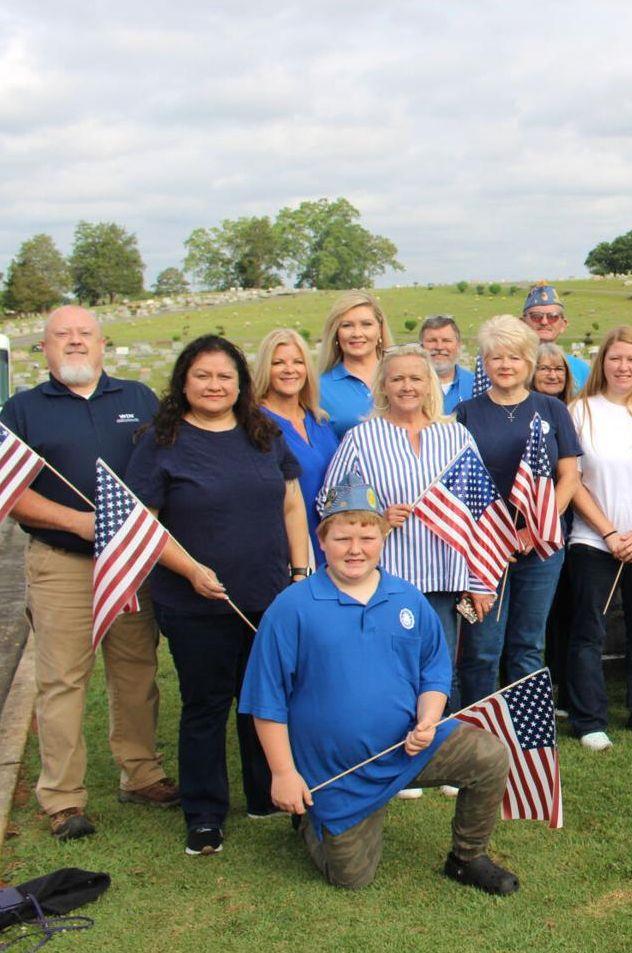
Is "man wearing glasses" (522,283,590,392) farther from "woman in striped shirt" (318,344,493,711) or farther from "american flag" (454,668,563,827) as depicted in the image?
"american flag" (454,668,563,827)

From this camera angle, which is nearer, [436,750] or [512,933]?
[512,933]

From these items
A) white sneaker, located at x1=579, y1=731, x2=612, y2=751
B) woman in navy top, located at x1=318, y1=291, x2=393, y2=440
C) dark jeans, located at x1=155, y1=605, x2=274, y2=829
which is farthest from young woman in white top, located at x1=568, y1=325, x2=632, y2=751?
dark jeans, located at x1=155, y1=605, x2=274, y2=829

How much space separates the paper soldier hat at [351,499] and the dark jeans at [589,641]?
207 cm

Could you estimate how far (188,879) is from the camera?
4207 millimetres

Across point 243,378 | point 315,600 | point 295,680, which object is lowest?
point 295,680

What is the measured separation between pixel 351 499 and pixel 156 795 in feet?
6.68

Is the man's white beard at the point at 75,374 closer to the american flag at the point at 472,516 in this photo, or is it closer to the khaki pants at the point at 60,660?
the khaki pants at the point at 60,660

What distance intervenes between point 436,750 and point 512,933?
688mm

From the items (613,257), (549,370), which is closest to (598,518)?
(549,370)

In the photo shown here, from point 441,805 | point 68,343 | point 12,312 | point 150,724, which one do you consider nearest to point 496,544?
point 441,805

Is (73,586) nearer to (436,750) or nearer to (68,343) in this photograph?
(68,343)

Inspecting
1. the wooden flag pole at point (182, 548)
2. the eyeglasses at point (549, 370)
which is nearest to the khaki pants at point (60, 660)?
the wooden flag pole at point (182, 548)

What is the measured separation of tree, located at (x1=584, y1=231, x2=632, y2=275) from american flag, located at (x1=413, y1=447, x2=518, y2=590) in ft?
251

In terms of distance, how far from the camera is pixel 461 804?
406cm
